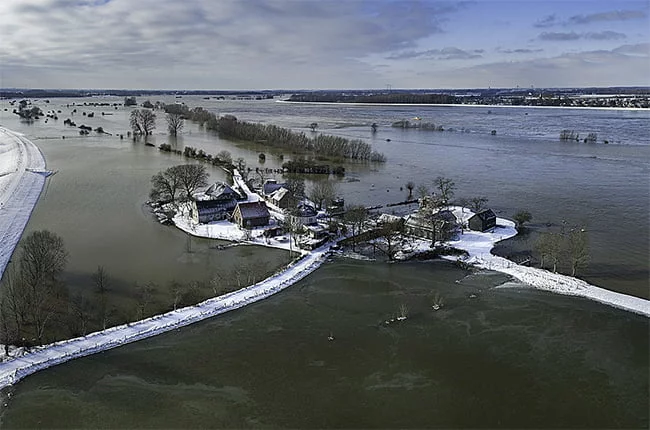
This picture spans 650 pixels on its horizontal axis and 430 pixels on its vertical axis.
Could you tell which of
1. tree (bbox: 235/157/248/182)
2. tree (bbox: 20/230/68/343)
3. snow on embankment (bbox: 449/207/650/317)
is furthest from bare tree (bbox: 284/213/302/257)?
tree (bbox: 235/157/248/182)

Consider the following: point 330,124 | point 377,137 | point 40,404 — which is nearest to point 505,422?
point 40,404

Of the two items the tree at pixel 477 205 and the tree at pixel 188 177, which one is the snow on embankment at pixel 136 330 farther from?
the tree at pixel 188 177

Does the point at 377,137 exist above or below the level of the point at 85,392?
above

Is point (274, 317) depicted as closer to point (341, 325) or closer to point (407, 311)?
point (341, 325)

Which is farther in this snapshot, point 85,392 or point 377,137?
point 377,137

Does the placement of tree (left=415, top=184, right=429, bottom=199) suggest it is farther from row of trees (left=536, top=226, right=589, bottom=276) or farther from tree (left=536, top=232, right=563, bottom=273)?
tree (left=536, top=232, right=563, bottom=273)

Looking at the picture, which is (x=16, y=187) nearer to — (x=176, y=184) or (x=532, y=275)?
(x=176, y=184)
